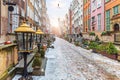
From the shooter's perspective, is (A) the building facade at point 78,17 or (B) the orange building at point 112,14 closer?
(B) the orange building at point 112,14

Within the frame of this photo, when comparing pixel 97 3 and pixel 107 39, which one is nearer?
pixel 107 39

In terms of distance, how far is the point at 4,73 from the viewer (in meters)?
7.98

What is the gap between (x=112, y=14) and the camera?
1041 inches

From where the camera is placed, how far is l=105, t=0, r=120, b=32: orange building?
23.7 m

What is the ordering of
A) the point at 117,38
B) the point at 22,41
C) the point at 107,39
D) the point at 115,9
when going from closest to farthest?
the point at 22,41 → the point at 117,38 → the point at 107,39 → the point at 115,9

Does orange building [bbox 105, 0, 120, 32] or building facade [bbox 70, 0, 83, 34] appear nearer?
orange building [bbox 105, 0, 120, 32]

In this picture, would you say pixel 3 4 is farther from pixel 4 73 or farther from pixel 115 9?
pixel 115 9

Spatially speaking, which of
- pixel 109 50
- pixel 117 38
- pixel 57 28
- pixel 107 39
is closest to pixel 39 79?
pixel 109 50

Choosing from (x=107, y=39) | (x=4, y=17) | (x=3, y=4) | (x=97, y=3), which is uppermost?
(x=97, y=3)

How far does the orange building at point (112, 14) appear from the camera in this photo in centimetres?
2371

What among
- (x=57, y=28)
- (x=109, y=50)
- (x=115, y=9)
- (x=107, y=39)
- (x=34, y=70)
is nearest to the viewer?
(x=34, y=70)

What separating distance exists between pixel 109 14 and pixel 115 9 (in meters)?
2.68

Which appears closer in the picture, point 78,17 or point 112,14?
point 112,14

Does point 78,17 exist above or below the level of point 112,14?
above
